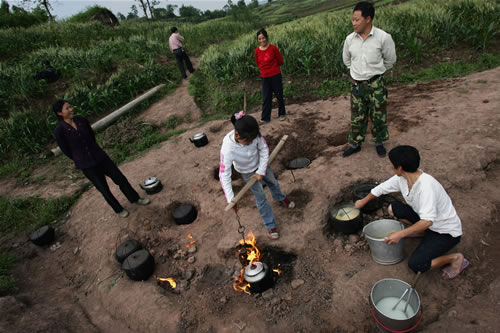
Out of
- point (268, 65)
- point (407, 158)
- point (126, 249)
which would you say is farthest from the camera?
point (268, 65)

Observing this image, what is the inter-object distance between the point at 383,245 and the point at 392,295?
433mm


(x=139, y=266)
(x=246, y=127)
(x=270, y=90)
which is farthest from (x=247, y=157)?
(x=270, y=90)

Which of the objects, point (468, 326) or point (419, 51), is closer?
point (468, 326)

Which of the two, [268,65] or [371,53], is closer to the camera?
[371,53]

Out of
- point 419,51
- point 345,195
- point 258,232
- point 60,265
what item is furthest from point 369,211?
point 419,51

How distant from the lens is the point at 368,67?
357cm

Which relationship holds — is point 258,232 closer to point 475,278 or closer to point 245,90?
point 475,278

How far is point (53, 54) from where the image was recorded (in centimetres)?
1077

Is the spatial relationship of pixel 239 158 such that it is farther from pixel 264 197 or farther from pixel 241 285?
pixel 241 285

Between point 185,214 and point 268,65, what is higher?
point 268,65

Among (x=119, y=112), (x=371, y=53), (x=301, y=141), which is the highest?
(x=371, y=53)

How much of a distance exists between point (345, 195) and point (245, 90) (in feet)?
17.3

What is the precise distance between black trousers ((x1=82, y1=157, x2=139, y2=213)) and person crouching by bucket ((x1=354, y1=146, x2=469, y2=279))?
3856mm

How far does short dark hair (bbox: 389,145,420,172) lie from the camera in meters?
2.21
